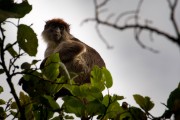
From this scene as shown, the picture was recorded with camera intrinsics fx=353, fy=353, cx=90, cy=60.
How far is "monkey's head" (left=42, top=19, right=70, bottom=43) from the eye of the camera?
795cm

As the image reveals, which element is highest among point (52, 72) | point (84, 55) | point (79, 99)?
point (52, 72)

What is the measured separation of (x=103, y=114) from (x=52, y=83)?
0.31 meters

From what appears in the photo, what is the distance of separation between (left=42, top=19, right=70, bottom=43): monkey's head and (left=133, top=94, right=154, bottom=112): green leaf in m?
6.04

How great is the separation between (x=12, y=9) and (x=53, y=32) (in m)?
6.54

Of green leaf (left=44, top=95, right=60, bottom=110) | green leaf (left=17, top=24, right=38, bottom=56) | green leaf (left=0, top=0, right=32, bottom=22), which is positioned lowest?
green leaf (left=44, top=95, right=60, bottom=110)

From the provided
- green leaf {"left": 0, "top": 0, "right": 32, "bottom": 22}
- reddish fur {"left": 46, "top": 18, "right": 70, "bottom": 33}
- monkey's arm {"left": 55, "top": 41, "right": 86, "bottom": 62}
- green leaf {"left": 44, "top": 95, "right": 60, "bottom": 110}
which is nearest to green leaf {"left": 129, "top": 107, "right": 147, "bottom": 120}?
green leaf {"left": 44, "top": 95, "right": 60, "bottom": 110}

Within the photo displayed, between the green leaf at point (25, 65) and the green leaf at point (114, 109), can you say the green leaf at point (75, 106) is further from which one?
the green leaf at point (25, 65)

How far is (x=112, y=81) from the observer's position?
191 centimetres

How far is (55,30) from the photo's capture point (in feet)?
26.7

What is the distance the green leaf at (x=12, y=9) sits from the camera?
1.49 metres

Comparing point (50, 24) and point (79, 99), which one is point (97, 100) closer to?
point (79, 99)

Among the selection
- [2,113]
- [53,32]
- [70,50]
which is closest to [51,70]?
[2,113]

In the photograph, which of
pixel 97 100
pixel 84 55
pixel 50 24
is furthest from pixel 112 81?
pixel 50 24

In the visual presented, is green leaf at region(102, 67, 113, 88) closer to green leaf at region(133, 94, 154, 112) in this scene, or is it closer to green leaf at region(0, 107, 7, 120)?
green leaf at region(133, 94, 154, 112)
